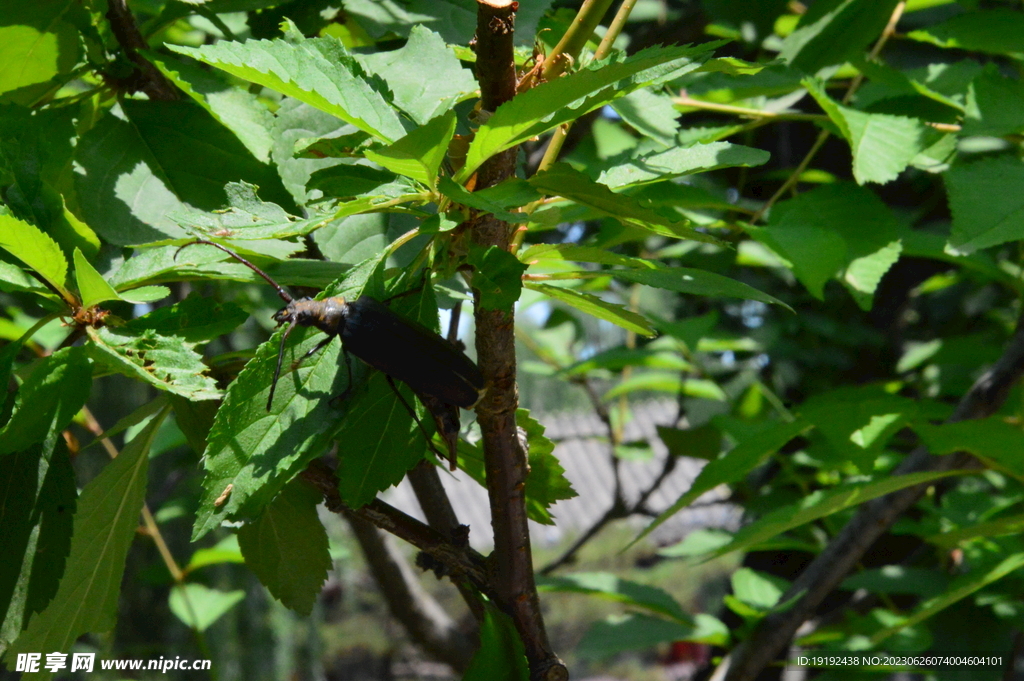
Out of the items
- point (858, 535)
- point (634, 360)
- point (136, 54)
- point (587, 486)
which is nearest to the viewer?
point (136, 54)

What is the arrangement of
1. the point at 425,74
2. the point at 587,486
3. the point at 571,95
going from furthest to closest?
the point at 587,486
the point at 425,74
the point at 571,95

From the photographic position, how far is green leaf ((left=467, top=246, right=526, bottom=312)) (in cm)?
54

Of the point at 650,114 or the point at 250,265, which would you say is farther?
the point at 650,114

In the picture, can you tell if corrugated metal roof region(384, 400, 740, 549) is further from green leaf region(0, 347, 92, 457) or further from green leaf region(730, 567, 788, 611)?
green leaf region(0, 347, 92, 457)

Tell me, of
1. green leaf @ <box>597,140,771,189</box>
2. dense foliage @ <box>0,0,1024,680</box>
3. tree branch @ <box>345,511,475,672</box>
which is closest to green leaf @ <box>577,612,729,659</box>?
dense foliage @ <box>0,0,1024,680</box>

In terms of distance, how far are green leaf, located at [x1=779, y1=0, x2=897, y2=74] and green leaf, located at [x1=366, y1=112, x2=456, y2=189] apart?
0.73 metres

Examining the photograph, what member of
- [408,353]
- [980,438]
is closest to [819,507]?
[980,438]

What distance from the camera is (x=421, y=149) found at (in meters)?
0.51

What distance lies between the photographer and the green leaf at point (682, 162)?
0.61m

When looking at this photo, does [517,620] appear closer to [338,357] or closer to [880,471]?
[338,357]

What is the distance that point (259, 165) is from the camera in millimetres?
792

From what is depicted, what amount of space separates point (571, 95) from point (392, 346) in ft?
0.71

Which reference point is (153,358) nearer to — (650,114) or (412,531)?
(412,531)

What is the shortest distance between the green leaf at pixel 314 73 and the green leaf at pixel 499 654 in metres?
0.42
